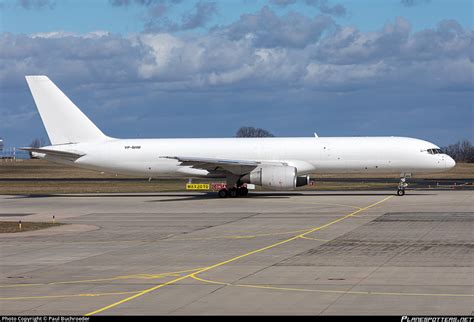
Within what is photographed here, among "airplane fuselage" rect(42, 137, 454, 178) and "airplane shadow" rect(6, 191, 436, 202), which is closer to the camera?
"airplane fuselage" rect(42, 137, 454, 178)

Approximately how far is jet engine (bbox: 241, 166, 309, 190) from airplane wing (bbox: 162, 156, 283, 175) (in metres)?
0.99

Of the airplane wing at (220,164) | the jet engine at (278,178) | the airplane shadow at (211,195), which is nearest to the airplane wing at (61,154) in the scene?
the airplane shadow at (211,195)

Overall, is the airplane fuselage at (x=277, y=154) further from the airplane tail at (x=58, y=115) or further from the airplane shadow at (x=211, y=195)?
the airplane shadow at (x=211, y=195)

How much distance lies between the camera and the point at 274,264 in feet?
79.4

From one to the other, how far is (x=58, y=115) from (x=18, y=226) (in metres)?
23.4

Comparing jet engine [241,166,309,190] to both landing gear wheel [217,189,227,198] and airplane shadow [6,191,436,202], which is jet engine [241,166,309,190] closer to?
airplane shadow [6,191,436,202]

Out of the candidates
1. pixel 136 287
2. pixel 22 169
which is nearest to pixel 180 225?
pixel 136 287

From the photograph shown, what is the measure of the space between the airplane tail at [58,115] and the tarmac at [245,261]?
42.8ft

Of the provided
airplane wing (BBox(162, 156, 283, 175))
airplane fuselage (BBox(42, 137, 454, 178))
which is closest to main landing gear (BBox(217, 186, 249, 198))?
airplane wing (BBox(162, 156, 283, 175))

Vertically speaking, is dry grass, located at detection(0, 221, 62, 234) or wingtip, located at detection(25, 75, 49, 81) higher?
wingtip, located at detection(25, 75, 49, 81)

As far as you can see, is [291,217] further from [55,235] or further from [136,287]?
[136,287]

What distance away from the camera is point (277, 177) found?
54125mm

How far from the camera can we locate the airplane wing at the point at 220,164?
54603 millimetres

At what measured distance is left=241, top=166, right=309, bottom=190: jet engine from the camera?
177 ft
